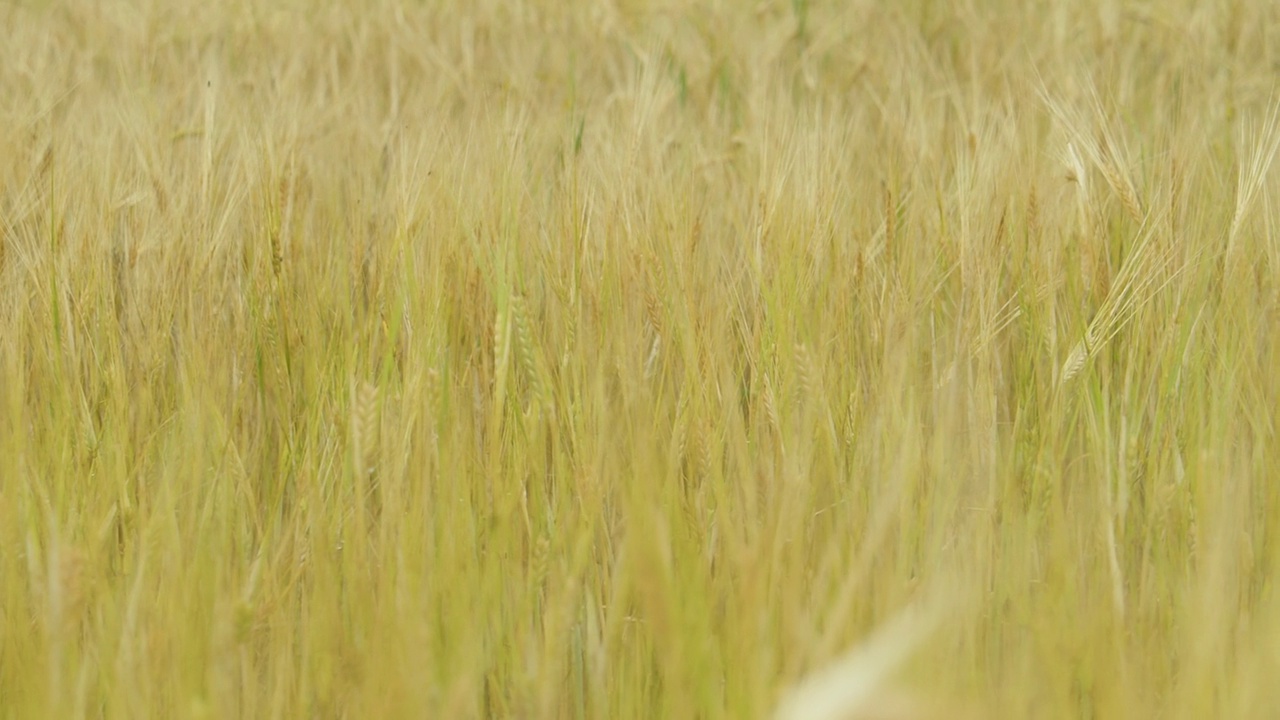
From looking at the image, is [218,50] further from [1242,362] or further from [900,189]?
[1242,362]

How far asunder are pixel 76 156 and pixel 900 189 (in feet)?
3.57

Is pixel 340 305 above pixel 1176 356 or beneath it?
above

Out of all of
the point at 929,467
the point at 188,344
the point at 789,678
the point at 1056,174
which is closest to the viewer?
the point at 789,678

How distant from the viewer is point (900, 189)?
73.2 inches

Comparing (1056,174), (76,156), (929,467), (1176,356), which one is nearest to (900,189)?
(1056,174)

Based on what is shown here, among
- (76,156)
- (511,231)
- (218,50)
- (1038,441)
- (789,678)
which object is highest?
(218,50)

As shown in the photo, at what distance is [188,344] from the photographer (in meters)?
1.51

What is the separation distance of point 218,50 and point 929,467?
7.83 feet

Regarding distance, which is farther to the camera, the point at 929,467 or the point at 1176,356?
the point at 1176,356

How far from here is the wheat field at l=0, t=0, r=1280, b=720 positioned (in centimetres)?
97

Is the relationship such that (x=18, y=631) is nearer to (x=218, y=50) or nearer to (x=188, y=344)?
(x=188, y=344)

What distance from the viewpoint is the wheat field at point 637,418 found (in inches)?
38.2

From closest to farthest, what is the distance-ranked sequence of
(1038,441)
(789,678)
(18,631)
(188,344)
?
1. (789,678)
2. (18,631)
3. (1038,441)
4. (188,344)

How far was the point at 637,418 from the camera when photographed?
123cm
